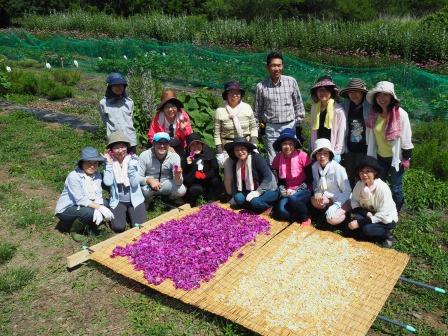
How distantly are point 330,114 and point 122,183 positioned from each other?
254 cm

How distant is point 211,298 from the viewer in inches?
148

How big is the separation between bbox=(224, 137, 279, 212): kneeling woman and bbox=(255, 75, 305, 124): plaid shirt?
1.75 ft

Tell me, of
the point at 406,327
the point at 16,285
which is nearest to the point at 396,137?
the point at 406,327

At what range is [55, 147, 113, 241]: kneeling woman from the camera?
4.89 metres

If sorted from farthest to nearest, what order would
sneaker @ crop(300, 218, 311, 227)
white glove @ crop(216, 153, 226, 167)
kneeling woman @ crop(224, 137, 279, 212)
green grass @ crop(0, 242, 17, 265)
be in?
white glove @ crop(216, 153, 226, 167) → kneeling woman @ crop(224, 137, 279, 212) → sneaker @ crop(300, 218, 311, 227) → green grass @ crop(0, 242, 17, 265)

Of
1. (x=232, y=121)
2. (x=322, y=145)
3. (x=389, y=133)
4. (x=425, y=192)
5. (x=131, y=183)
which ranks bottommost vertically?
(x=425, y=192)

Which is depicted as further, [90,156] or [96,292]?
[90,156]

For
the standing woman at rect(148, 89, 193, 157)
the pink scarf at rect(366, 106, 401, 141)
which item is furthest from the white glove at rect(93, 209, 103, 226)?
the pink scarf at rect(366, 106, 401, 141)

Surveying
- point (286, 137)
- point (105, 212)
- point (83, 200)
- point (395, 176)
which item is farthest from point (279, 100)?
point (83, 200)

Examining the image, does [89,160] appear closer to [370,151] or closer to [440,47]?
[370,151]

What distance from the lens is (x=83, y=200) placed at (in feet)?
16.2

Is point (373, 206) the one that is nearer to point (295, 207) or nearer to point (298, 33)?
point (295, 207)

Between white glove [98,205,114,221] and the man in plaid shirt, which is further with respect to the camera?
the man in plaid shirt

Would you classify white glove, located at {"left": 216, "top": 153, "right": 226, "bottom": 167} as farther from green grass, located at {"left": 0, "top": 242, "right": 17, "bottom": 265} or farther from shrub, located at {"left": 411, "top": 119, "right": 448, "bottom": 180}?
shrub, located at {"left": 411, "top": 119, "right": 448, "bottom": 180}
